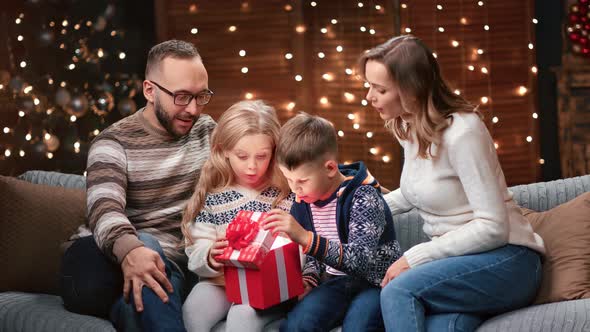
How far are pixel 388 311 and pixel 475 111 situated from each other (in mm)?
629

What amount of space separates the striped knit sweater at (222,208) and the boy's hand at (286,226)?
13.1 inches

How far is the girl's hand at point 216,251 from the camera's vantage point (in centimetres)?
244

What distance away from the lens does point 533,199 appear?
2830mm

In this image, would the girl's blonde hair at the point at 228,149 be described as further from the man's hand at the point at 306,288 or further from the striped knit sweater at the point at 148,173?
the man's hand at the point at 306,288

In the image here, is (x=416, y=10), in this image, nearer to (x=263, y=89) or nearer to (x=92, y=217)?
(x=263, y=89)

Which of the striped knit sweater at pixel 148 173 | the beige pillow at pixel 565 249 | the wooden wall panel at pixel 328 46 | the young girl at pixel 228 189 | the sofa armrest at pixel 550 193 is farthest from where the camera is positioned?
the wooden wall panel at pixel 328 46

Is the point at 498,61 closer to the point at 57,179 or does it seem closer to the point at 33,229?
the point at 57,179

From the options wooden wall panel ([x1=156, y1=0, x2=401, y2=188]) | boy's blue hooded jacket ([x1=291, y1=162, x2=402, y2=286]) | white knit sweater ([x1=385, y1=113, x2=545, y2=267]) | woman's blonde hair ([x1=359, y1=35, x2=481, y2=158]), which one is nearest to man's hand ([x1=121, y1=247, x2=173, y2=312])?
boy's blue hooded jacket ([x1=291, y1=162, x2=402, y2=286])

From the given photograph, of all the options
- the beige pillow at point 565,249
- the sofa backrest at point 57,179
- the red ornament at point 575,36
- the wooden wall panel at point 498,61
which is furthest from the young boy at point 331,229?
the red ornament at point 575,36

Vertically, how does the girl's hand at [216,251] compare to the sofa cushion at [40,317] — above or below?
above

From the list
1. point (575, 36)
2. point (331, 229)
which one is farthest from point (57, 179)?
point (575, 36)

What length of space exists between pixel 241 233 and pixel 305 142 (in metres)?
0.33

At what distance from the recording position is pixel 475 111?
2.35 m

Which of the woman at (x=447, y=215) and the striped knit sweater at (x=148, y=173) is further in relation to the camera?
the striped knit sweater at (x=148, y=173)
